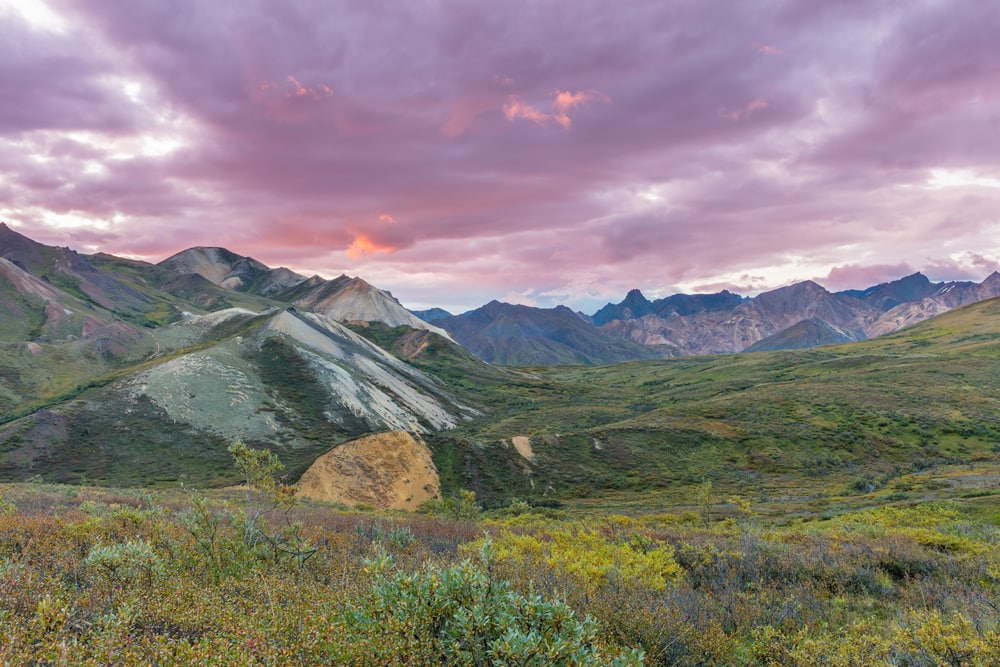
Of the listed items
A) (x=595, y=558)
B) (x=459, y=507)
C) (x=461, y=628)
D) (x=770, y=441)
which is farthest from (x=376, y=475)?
(x=770, y=441)

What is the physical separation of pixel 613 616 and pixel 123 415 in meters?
94.5

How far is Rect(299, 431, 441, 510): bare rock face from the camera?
2180 inches

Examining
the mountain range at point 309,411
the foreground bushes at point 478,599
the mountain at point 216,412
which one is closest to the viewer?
the foreground bushes at point 478,599

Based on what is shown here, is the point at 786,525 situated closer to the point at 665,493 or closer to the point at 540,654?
the point at 665,493

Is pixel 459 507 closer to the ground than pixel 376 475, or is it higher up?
higher up

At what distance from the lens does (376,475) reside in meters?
59.4

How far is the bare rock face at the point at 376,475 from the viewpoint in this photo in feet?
182

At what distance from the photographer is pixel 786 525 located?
3158 centimetres

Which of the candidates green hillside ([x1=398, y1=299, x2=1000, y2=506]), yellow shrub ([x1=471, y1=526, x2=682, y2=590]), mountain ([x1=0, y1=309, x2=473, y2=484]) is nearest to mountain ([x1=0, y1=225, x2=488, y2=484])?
mountain ([x1=0, y1=309, x2=473, y2=484])

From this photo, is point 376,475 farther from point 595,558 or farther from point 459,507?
point 595,558

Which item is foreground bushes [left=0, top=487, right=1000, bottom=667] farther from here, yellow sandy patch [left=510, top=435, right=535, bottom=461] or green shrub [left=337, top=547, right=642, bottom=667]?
yellow sandy patch [left=510, top=435, right=535, bottom=461]

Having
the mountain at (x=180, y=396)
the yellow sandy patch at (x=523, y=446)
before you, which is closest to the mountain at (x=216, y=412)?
the mountain at (x=180, y=396)

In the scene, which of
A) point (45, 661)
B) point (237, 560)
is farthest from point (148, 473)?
point (45, 661)

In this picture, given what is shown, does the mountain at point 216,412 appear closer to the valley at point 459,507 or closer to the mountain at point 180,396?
the mountain at point 180,396
